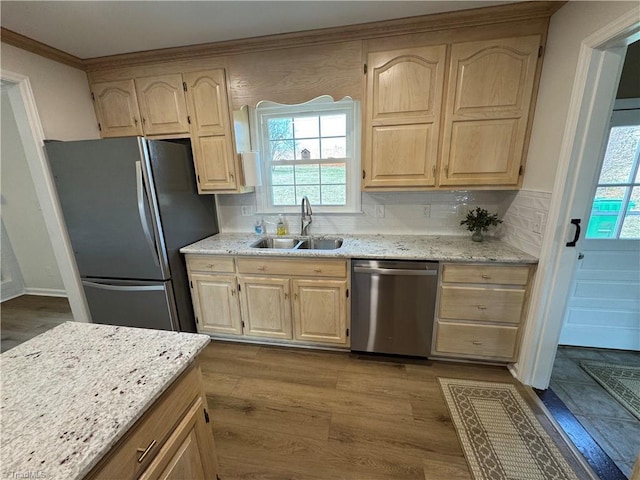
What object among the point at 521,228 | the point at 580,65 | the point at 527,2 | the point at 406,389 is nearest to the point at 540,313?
the point at 521,228

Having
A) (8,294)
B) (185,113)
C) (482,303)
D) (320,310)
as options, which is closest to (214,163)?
(185,113)

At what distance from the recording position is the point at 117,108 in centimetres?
233

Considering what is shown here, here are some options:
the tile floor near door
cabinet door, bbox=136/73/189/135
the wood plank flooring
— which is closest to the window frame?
the tile floor near door

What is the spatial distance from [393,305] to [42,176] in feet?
9.73

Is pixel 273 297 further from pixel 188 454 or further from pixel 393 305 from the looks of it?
pixel 188 454

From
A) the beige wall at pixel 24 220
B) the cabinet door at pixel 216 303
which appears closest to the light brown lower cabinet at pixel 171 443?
the cabinet door at pixel 216 303

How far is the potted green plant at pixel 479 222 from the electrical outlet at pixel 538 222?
33 cm

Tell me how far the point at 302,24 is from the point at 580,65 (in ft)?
5.49

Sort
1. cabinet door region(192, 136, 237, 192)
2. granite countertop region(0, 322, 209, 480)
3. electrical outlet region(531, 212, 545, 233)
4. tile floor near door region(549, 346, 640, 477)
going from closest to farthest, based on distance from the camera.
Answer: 1. granite countertop region(0, 322, 209, 480)
2. tile floor near door region(549, 346, 640, 477)
3. electrical outlet region(531, 212, 545, 233)
4. cabinet door region(192, 136, 237, 192)

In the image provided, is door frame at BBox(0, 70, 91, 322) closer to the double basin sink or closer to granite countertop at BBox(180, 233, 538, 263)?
granite countertop at BBox(180, 233, 538, 263)

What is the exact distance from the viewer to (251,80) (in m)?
2.09

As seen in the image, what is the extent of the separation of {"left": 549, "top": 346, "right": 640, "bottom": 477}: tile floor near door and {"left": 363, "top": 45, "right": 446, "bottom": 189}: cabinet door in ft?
5.63

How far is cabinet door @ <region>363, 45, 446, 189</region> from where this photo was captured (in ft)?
6.12

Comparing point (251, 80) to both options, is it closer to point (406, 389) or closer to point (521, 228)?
point (521, 228)
